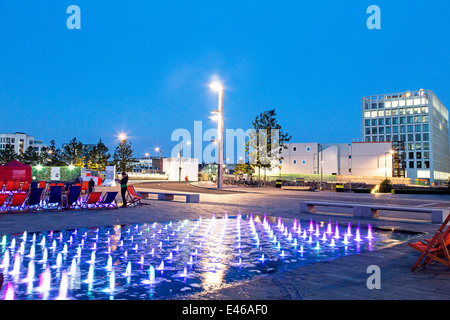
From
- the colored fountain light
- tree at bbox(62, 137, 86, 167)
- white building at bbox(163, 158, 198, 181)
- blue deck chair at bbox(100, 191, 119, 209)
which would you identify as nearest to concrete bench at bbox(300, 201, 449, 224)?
the colored fountain light

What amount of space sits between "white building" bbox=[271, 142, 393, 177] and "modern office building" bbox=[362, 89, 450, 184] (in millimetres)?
31797

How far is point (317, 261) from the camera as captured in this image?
23.6 ft

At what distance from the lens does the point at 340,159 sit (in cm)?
7012

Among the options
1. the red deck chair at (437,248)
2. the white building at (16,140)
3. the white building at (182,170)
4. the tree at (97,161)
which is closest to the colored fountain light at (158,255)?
the red deck chair at (437,248)

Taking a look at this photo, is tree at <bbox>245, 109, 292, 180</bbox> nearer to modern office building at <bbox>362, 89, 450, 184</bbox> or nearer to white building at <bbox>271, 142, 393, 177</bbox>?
white building at <bbox>271, 142, 393, 177</bbox>

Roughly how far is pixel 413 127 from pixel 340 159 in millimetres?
42127

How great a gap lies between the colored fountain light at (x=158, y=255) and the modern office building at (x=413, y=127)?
93141 mm

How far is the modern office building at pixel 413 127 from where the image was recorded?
3735 inches

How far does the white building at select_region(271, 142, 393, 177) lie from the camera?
66.0m

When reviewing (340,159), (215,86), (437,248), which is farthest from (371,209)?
(340,159)
